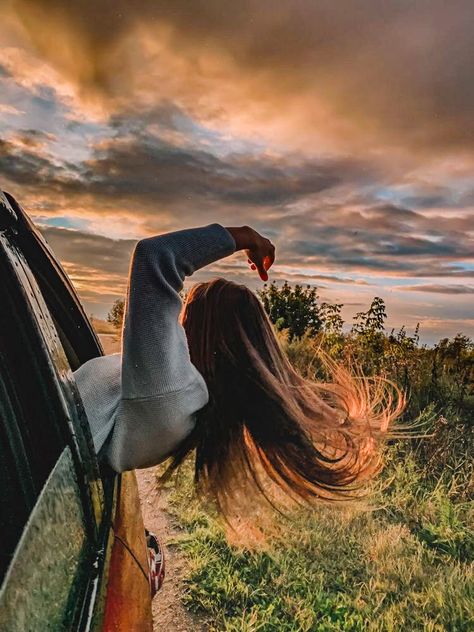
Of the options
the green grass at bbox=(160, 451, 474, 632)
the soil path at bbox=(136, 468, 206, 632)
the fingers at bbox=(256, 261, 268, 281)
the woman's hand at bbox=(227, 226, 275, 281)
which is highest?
the woman's hand at bbox=(227, 226, 275, 281)

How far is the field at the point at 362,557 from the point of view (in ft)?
11.2

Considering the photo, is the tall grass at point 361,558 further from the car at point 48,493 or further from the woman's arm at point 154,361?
the car at point 48,493

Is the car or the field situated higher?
the car

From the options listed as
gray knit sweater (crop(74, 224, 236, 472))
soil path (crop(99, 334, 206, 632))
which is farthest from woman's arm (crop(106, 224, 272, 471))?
soil path (crop(99, 334, 206, 632))

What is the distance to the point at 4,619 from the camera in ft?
2.42

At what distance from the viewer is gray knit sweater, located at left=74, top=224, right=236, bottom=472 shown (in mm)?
1727

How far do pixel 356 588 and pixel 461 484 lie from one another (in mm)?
1637

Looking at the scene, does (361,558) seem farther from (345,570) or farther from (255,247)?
(255,247)

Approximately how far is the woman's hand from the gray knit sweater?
285 mm

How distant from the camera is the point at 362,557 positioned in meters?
3.99

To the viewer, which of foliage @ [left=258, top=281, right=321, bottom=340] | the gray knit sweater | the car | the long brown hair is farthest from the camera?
foliage @ [left=258, top=281, right=321, bottom=340]

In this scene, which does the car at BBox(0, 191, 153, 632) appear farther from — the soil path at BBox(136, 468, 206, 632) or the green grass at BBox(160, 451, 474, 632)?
the green grass at BBox(160, 451, 474, 632)

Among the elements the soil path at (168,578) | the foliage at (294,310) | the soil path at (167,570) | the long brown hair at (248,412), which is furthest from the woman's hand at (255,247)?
the foliage at (294,310)

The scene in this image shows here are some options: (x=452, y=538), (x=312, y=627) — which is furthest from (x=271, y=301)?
(x=312, y=627)
